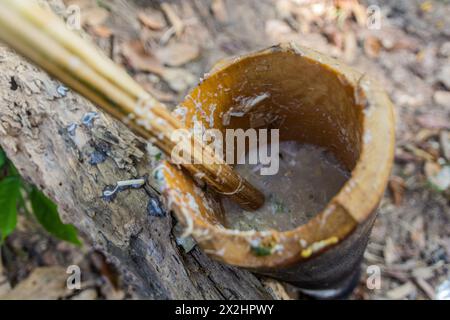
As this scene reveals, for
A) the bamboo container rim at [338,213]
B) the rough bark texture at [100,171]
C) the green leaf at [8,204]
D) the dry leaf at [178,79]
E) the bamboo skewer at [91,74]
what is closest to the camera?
the bamboo skewer at [91,74]

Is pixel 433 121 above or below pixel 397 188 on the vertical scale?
above

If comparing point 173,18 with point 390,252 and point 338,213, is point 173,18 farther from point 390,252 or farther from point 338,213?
point 338,213

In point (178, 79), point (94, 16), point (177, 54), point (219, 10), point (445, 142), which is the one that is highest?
point (94, 16)

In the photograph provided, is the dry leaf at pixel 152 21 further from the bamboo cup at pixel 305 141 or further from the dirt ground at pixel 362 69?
the bamboo cup at pixel 305 141

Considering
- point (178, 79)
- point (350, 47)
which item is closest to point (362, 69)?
point (350, 47)

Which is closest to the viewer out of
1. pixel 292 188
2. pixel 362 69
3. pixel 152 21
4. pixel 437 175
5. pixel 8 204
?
pixel 292 188

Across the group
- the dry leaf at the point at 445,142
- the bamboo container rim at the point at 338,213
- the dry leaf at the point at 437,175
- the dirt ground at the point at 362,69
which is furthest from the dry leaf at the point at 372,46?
the bamboo container rim at the point at 338,213

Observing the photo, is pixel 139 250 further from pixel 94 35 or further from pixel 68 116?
pixel 94 35

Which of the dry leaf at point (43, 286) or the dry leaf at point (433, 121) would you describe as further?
the dry leaf at point (433, 121)
